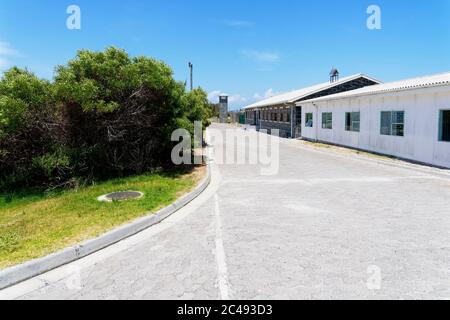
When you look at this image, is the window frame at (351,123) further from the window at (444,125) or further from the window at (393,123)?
the window at (444,125)

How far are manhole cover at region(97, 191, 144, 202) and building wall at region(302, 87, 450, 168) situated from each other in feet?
36.2

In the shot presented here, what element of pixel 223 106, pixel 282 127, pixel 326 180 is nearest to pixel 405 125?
pixel 326 180

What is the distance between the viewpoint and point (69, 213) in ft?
21.4

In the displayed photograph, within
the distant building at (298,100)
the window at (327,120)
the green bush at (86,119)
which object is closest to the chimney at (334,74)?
the distant building at (298,100)

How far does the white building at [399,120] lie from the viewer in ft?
37.4

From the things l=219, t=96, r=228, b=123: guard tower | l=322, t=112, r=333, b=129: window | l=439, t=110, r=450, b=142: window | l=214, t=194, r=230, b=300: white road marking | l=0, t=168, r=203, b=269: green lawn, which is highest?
l=219, t=96, r=228, b=123: guard tower

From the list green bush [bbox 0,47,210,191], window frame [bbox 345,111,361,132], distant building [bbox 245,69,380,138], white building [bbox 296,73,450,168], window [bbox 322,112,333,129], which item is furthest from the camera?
distant building [bbox 245,69,380,138]

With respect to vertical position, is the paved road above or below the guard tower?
below

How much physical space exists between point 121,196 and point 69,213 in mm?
1494

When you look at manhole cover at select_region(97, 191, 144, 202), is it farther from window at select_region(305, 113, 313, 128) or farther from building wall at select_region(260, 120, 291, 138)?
building wall at select_region(260, 120, 291, 138)

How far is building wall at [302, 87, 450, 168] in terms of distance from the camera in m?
11.5

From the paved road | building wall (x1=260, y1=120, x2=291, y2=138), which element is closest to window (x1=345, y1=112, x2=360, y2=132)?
the paved road

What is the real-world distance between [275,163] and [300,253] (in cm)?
950

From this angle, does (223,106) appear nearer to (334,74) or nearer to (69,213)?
(334,74)
